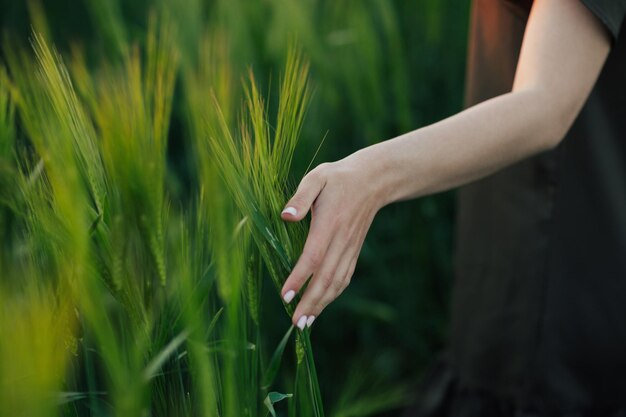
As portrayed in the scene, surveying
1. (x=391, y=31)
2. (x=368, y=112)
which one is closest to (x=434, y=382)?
(x=368, y=112)

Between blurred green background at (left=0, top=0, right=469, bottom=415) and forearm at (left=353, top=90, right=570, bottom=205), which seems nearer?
forearm at (left=353, top=90, right=570, bottom=205)

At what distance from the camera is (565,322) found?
923mm

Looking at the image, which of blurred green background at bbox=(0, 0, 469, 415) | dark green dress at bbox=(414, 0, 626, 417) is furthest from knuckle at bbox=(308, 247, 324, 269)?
blurred green background at bbox=(0, 0, 469, 415)

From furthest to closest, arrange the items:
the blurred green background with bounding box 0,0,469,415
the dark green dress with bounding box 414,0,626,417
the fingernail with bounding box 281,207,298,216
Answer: the blurred green background with bounding box 0,0,469,415 < the dark green dress with bounding box 414,0,626,417 < the fingernail with bounding box 281,207,298,216

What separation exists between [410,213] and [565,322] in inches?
14.0

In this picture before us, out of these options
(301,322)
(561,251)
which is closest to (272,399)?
(301,322)

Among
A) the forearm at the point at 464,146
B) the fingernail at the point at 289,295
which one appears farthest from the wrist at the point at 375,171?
the fingernail at the point at 289,295

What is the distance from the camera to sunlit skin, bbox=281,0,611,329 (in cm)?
56

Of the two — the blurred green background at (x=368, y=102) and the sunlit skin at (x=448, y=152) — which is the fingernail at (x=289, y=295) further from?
the blurred green background at (x=368, y=102)

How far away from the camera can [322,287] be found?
0.56 metres

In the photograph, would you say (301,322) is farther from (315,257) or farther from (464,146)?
(464,146)

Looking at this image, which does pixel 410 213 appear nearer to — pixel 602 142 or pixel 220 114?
pixel 602 142

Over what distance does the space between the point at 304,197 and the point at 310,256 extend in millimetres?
43

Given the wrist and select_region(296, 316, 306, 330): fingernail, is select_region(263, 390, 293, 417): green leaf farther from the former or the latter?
the wrist
